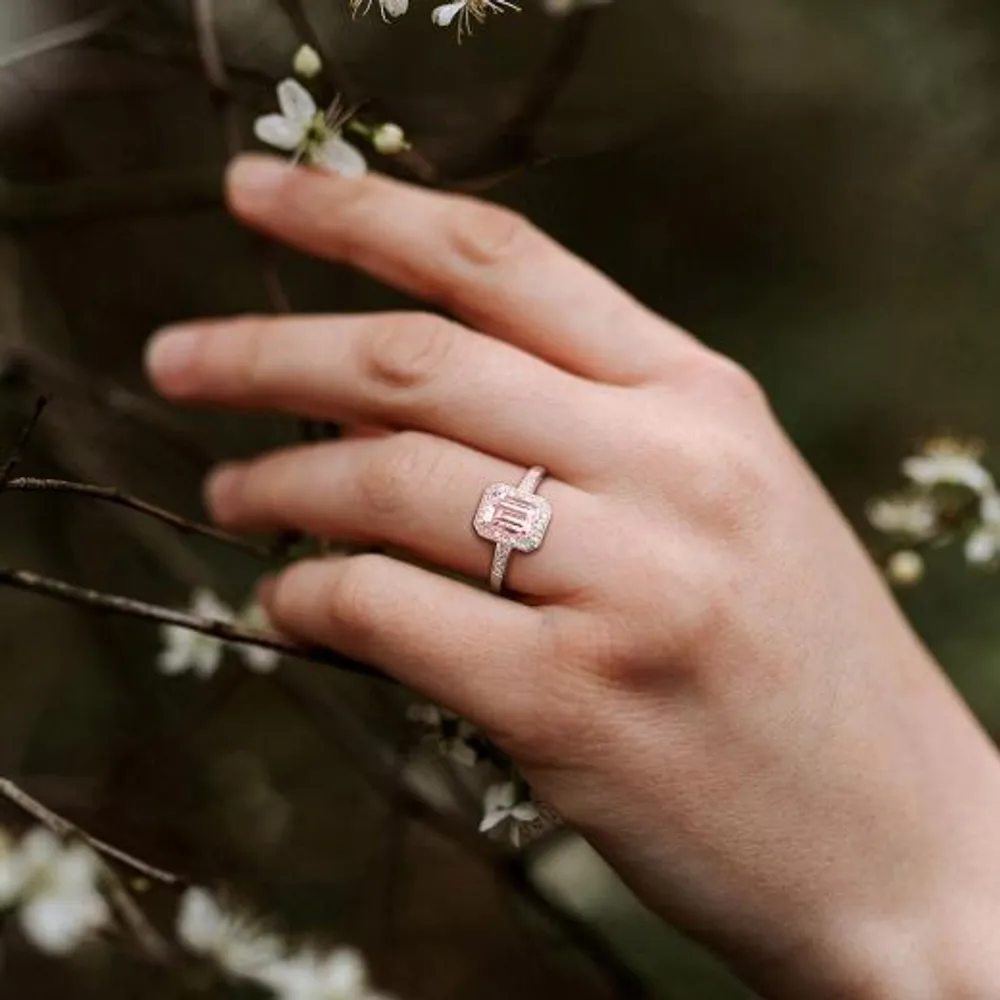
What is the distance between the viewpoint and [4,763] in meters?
1.49

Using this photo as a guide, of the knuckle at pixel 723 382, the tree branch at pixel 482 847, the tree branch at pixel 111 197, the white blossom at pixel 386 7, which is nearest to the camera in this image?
the white blossom at pixel 386 7

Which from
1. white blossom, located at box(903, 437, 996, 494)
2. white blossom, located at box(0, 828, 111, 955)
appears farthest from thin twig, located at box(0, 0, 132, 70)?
white blossom, located at box(903, 437, 996, 494)

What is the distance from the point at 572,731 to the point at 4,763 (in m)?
0.96

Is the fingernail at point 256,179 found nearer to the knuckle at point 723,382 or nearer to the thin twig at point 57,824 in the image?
the knuckle at point 723,382

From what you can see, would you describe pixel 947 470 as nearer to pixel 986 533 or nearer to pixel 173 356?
pixel 986 533

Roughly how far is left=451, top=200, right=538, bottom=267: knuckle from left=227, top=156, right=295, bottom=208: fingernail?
0.15 metres

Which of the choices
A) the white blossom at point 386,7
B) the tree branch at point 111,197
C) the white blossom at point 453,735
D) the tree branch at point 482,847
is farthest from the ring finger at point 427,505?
the tree branch at point 111,197

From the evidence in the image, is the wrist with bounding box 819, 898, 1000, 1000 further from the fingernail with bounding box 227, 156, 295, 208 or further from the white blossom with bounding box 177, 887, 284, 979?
the fingernail with bounding box 227, 156, 295, 208

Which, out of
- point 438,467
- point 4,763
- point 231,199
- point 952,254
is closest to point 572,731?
point 438,467

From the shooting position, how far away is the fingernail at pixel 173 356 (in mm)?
1024

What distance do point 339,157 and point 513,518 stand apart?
29 cm

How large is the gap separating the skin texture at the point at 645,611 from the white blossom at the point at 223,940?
0.32 metres

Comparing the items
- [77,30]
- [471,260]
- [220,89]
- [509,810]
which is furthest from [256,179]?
[509,810]

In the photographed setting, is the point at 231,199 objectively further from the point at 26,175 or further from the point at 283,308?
the point at 26,175
